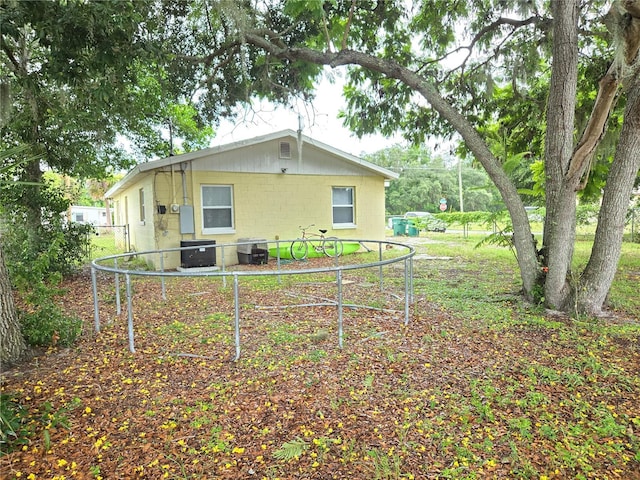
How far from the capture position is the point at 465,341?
4348 millimetres

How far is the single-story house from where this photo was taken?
10.1 meters

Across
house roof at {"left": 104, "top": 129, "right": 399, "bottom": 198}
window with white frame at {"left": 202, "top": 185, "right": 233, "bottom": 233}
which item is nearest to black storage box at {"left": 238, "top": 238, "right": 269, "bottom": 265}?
window with white frame at {"left": 202, "top": 185, "right": 233, "bottom": 233}

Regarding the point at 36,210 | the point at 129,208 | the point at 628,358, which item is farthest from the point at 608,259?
the point at 129,208

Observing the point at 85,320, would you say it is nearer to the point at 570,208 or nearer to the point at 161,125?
the point at 570,208

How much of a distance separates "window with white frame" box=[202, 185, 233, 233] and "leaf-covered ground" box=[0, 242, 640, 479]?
569cm

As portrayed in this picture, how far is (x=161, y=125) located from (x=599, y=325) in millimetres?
13695

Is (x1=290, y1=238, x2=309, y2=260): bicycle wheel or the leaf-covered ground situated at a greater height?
(x1=290, y1=238, x2=309, y2=260): bicycle wheel

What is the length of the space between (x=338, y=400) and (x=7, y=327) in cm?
293

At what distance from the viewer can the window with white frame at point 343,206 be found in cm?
1270

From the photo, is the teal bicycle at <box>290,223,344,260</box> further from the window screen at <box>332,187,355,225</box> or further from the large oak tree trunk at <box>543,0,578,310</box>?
the large oak tree trunk at <box>543,0,578,310</box>

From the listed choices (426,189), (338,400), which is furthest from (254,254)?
(426,189)

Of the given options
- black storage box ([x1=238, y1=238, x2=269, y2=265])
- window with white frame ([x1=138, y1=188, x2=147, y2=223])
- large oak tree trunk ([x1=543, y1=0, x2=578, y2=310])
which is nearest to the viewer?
large oak tree trunk ([x1=543, y1=0, x2=578, y2=310])

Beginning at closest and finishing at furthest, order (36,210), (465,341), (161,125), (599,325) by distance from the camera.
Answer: (465,341), (599,325), (36,210), (161,125)

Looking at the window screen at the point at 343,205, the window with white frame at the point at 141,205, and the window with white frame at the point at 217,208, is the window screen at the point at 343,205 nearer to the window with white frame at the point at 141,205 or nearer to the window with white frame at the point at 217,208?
the window with white frame at the point at 217,208
